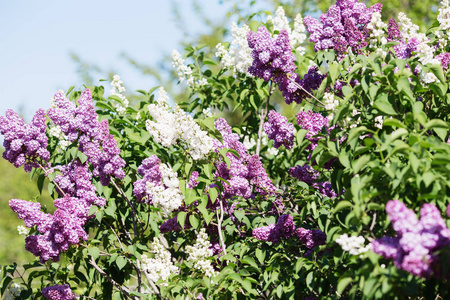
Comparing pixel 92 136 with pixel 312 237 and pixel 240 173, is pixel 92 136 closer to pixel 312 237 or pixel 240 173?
pixel 240 173

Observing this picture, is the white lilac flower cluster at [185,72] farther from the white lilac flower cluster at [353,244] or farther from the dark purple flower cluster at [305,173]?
the white lilac flower cluster at [353,244]

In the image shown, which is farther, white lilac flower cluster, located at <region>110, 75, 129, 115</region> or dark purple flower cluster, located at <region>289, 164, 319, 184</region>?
white lilac flower cluster, located at <region>110, 75, 129, 115</region>

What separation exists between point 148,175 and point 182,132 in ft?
1.32

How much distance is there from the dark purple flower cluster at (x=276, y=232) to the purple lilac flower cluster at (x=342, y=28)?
1.28 m

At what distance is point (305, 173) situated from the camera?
3787mm

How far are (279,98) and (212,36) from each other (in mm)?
4735

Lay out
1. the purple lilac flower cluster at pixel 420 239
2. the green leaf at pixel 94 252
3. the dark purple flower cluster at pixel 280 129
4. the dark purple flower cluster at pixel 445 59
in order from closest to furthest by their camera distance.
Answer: the purple lilac flower cluster at pixel 420 239, the dark purple flower cluster at pixel 445 59, the dark purple flower cluster at pixel 280 129, the green leaf at pixel 94 252

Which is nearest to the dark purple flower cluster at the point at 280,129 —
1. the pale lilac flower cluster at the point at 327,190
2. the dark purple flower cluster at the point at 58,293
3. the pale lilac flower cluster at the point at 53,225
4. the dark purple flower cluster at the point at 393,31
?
the pale lilac flower cluster at the point at 327,190

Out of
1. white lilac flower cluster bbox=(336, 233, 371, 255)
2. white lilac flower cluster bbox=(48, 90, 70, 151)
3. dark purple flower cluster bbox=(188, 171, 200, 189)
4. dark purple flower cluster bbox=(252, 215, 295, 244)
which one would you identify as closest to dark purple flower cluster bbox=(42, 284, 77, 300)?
white lilac flower cluster bbox=(48, 90, 70, 151)

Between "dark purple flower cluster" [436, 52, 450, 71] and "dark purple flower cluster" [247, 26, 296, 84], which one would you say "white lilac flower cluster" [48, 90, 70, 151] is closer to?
"dark purple flower cluster" [247, 26, 296, 84]

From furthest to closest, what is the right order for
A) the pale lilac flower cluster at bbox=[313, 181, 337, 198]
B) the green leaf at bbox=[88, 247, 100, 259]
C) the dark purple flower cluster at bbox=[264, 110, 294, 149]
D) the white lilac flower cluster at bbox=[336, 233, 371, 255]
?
the pale lilac flower cluster at bbox=[313, 181, 337, 198]
the green leaf at bbox=[88, 247, 100, 259]
the dark purple flower cluster at bbox=[264, 110, 294, 149]
the white lilac flower cluster at bbox=[336, 233, 371, 255]

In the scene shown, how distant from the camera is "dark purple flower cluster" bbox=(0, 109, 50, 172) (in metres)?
3.73

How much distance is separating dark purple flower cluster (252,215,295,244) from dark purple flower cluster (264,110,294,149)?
580mm

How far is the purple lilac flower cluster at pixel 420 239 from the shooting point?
6.54 feet
